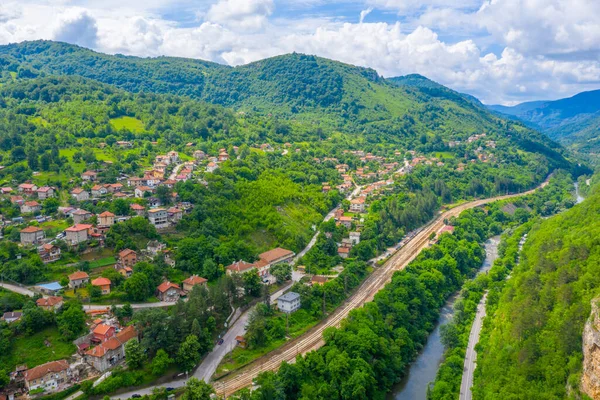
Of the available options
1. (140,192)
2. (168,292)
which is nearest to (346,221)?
(140,192)

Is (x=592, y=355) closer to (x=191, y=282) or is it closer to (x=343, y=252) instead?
(x=191, y=282)

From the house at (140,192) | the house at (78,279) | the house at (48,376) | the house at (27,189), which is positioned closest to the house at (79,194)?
the house at (27,189)

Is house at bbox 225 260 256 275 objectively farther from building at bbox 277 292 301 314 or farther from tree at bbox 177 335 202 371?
tree at bbox 177 335 202 371

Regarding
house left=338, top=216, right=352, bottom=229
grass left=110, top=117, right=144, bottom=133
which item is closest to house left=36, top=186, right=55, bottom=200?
grass left=110, top=117, right=144, bottom=133

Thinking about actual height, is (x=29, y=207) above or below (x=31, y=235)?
above

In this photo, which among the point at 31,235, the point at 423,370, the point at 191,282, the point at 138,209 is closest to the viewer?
the point at 423,370

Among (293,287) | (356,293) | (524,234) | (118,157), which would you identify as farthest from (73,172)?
(524,234)

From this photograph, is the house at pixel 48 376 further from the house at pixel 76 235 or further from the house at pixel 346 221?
the house at pixel 346 221
